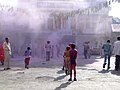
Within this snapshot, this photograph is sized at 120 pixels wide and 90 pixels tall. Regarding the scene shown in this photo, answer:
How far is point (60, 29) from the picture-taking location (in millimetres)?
32062

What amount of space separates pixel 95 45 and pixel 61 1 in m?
6.42

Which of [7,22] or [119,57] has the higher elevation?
[7,22]

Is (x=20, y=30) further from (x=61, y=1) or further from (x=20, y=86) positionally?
(x=20, y=86)

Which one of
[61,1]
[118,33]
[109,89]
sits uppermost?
[61,1]

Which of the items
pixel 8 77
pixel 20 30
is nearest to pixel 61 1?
pixel 20 30

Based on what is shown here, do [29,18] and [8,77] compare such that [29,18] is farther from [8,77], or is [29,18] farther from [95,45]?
[8,77]

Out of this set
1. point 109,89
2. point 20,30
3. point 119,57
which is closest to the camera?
point 109,89

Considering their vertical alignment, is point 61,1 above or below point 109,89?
above

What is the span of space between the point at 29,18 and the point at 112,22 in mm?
11366

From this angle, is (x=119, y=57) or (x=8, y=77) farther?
(x=119, y=57)

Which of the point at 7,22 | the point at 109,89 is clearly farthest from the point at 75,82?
the point at 7,22

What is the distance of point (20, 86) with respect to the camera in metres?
9.88

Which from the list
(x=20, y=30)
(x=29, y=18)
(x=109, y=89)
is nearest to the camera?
(x=109, y=89)

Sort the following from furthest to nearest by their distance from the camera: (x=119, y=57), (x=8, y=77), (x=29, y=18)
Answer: (x=29, y=18) → (x=119, y=57) → (x=8, y=77)
